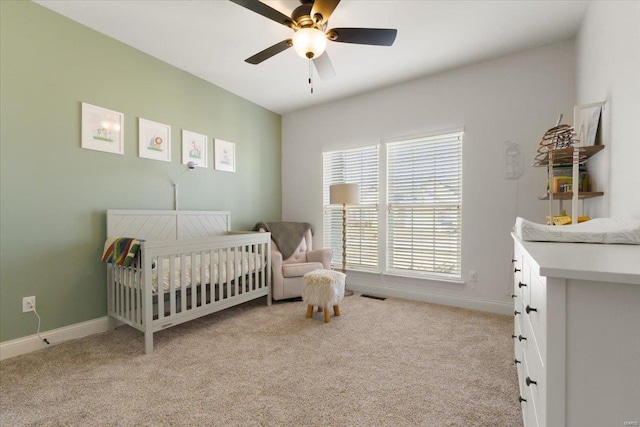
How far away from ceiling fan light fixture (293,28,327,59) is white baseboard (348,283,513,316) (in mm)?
2764

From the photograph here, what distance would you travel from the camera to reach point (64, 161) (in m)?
2.27

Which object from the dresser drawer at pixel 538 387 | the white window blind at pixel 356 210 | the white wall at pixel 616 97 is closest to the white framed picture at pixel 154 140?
the white window blind at pixel 356 210

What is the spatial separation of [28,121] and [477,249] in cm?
410

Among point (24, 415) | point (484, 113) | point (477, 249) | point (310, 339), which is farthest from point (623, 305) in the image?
point (484, 113)

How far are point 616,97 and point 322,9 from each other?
1728mm

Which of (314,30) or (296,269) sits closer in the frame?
(314,30)

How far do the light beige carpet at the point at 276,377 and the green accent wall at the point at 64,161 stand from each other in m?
0.46

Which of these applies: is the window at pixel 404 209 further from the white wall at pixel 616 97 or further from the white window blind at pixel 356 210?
the white wall at pixel 616 97

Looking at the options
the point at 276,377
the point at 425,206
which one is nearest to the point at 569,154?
the point at 425,206

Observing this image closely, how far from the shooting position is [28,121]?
6.88 ft

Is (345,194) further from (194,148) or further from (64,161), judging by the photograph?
(64,161)

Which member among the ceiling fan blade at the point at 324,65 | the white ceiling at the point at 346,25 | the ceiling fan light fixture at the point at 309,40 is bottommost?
the ceiling fan light fixture at the point at 309,40

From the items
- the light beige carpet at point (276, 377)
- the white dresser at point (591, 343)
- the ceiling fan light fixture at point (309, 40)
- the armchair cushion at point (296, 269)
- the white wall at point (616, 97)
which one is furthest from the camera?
the armchair cushion at point (296, 269)

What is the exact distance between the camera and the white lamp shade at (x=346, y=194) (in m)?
3.43
